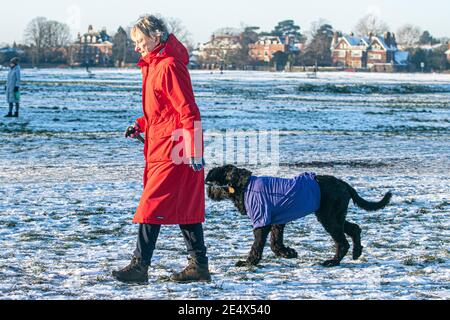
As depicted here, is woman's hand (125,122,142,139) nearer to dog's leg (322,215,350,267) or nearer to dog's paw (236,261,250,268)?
dog's paw (236,261,250,268)

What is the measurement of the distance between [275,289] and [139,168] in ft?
21.3

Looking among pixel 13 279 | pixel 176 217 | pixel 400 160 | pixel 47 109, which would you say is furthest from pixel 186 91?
pixel 47 109

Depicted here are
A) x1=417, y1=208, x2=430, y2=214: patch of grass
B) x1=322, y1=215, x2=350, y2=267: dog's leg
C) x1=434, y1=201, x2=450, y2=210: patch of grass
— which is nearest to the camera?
x1=322, y1=215, x2=350, y2=267: dog's leg

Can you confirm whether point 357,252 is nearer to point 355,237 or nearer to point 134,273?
point 355,237

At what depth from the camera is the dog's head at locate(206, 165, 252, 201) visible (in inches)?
213

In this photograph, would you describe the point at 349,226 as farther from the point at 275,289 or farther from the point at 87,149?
the point at 87,149

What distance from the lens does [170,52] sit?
464cm

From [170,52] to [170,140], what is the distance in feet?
1.84

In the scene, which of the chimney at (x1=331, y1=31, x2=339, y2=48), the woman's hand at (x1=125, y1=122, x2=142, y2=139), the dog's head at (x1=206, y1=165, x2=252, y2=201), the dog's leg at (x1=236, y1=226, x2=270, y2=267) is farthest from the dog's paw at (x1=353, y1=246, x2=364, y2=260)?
the chimney at (x1=331, y1=31, x2=339, y2=48)

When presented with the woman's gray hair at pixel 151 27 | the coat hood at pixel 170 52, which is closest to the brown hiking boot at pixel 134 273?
the coat hood at pixel 170 52

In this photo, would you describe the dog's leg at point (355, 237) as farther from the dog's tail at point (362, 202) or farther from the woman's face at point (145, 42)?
the woman's face at point (145, 42)

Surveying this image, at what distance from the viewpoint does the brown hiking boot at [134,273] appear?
4961mm

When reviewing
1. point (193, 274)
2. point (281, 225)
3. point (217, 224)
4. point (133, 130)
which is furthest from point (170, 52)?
point (217, 224)

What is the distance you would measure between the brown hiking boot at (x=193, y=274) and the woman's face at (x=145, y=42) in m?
1.47
